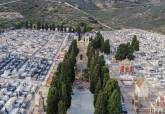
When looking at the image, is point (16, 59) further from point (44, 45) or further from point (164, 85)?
point (164, 85)

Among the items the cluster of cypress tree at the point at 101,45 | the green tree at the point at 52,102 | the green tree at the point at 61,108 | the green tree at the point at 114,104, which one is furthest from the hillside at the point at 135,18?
the green tree at the point at 61,108

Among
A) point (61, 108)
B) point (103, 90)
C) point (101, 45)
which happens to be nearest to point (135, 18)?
point (101, 45)

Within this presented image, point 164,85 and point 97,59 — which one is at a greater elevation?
point 97,59

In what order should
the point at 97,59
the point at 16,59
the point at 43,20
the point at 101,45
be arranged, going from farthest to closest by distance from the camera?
the point at 43,20, the point at 101,45, the point at 16,59, the point at 97,59

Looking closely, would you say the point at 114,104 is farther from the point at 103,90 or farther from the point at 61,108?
the point at 61,108

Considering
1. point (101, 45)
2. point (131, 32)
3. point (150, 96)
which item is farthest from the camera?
point (131, 32)

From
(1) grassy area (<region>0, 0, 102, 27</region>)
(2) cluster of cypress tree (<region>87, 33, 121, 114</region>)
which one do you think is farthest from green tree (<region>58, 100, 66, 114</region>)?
(1) grassy area (<region>0, 0, 102, 27</region>)

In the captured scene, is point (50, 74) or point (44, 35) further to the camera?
point (44, 35)

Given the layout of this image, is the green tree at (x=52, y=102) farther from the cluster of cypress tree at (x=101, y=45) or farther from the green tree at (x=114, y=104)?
the cluster of cypress tree at (x=101, y=45)

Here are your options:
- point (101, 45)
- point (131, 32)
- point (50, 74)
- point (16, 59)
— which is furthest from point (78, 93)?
point (131, 32)

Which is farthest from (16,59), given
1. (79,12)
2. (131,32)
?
(79,12)
